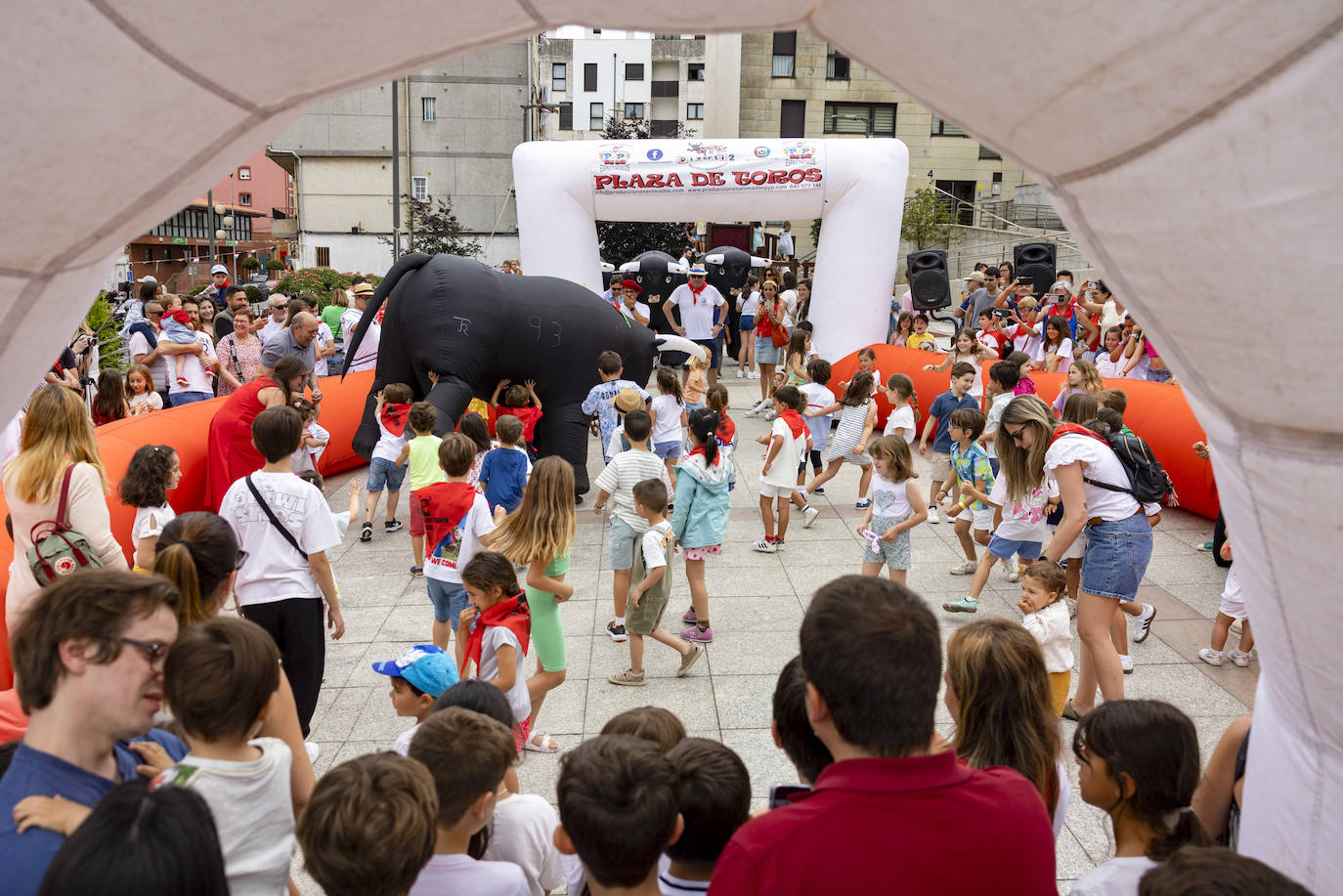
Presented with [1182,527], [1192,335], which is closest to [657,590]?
[1192,335]

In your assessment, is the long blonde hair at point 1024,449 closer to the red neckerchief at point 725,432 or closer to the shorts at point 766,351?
the red neckerchief at point 725,432

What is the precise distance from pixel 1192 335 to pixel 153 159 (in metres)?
1.84

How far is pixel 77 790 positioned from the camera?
186 cm

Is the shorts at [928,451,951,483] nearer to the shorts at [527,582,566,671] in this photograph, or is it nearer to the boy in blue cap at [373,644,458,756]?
the shorts at [527,582,566,671]

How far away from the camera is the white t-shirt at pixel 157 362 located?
8594mm

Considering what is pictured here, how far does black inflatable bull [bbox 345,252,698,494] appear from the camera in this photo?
7.85 m

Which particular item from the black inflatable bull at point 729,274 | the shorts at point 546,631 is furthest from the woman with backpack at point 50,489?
the black inflatable bull at point 729,274

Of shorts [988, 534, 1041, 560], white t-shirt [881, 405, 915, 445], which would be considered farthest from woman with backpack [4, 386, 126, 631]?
white t-shirt [881, 405, 915, 445]

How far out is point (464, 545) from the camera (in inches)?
188

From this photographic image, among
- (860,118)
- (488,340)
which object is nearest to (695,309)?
(488,340)

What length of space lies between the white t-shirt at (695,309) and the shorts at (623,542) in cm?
819

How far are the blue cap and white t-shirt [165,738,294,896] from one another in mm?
935

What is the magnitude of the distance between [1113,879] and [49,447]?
4049mm

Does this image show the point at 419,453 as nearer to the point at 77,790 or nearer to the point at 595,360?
the point at 595,360
